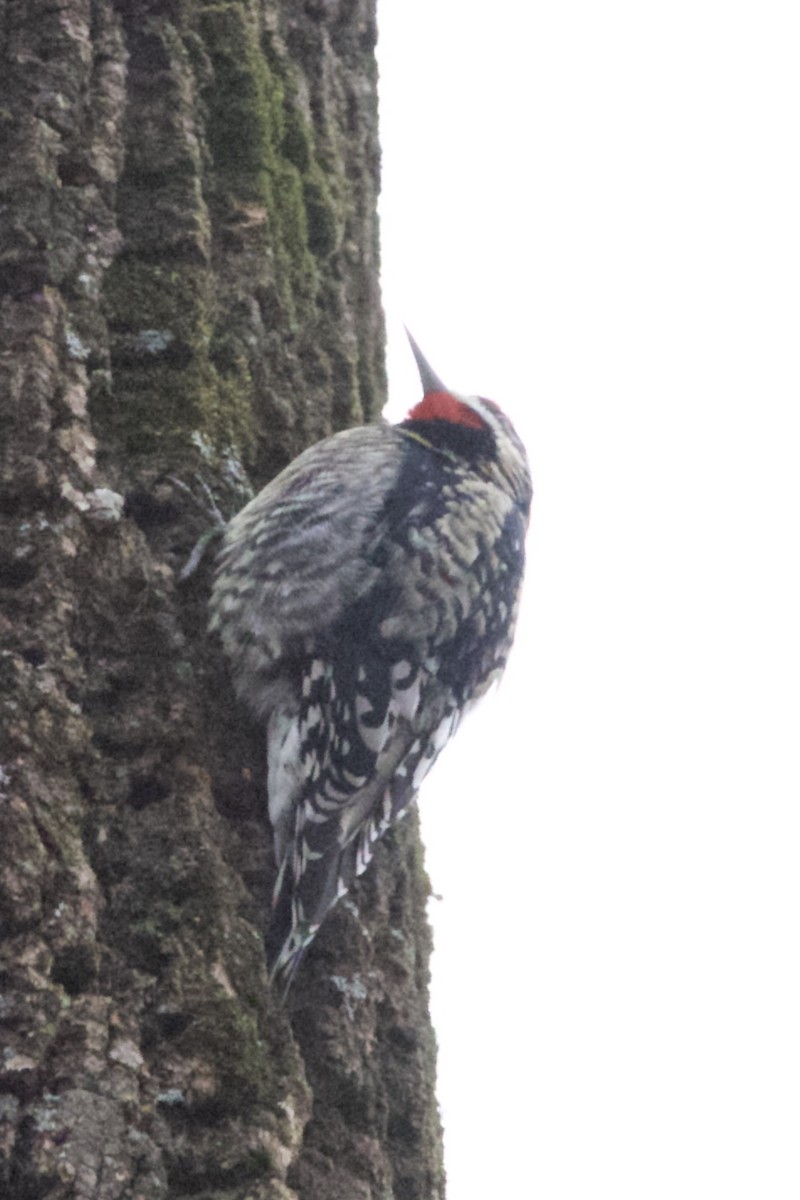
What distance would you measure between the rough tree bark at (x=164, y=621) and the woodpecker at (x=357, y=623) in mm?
82

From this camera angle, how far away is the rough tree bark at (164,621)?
7.36ft

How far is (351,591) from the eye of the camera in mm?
3324

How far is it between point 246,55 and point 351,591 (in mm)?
1147

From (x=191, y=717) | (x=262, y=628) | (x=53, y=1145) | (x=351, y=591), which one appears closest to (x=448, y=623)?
(x=351, y=591)

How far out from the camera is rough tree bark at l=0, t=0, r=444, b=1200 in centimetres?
224

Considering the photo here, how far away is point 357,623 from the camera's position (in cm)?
328

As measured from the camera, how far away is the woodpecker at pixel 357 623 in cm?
298

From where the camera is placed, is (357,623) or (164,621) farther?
(357,623)

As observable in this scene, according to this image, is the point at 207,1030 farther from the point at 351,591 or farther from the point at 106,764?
the point at 351,591

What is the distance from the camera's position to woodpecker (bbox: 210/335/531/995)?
117 inches

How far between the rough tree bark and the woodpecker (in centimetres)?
8

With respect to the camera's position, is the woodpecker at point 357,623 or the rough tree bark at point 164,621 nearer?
the rough tree bark at point 164,621

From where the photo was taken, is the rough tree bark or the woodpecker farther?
the woodpecker

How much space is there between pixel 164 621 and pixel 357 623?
21.9 inches
